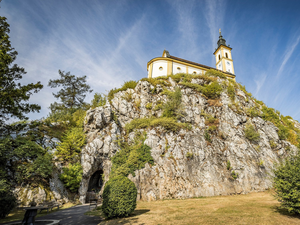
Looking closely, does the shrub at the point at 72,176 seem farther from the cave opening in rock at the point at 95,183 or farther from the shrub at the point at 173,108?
the shrub at the point at 173,108

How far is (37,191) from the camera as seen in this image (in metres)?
12.7

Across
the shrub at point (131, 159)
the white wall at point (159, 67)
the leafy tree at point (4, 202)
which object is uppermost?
the white wall at point (159, 67)

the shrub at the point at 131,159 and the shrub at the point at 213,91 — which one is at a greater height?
the shrub at the point at 213,91

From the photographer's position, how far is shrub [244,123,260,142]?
20.8m

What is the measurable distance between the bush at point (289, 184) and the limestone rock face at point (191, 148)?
5.01 meters

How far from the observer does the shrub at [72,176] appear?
49.0ft

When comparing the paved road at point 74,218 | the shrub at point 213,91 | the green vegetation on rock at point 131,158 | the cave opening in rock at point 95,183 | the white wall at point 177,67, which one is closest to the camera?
the paved road at point 74,218

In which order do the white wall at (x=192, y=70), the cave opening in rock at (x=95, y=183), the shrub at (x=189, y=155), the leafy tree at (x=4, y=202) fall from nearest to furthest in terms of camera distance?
the leafy tree at (x=4, y=202)
the shrub at (x=189, y=155)
the cave opening in rock at (x=95, y=183)
the white wall at (x=192, y=70)

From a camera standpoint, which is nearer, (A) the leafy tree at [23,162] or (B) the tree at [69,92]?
(A) the leafy tree at [23,162]

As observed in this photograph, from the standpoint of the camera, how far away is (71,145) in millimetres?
17062

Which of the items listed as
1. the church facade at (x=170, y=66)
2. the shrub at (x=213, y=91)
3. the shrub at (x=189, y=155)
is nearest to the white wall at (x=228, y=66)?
the church facade at (x=170, y=66)

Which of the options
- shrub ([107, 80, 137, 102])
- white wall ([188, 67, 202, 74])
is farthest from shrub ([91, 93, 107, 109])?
white wall ([188, 67, 202, 74])

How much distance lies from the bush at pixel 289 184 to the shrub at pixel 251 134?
45.5 feet

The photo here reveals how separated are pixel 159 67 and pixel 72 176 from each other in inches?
992
